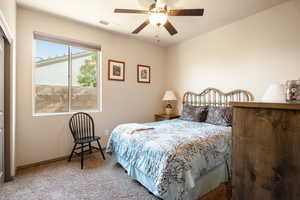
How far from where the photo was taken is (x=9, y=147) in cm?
216

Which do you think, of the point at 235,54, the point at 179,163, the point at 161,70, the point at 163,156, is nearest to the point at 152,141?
the point at 163,156

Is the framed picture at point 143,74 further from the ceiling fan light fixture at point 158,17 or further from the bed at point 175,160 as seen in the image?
the ceiling fan light fixture at point 158,17

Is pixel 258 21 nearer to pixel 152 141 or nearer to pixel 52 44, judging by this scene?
pixel 152 141

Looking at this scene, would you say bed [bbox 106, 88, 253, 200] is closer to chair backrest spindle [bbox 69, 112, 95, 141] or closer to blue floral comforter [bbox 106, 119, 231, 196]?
blue floral comforter [bbox 106, 119, 231, 196]

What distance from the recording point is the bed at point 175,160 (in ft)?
5.30

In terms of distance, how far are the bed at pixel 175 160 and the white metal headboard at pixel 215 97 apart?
1.02 metres

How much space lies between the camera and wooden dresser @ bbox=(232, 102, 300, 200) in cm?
67

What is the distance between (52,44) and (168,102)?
312 cm

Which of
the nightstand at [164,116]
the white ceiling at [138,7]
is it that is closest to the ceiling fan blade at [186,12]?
the white ceiling at [138,7]

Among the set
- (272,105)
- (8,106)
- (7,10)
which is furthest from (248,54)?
(8,106)

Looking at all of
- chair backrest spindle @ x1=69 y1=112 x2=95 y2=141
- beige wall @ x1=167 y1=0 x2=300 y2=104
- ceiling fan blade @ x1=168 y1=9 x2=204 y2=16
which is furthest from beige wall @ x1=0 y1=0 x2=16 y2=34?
beige wall @ x1=167 y1=0 x2=300 y2=104

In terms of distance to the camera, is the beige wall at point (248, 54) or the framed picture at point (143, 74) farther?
the framed picture at point (143, 74)

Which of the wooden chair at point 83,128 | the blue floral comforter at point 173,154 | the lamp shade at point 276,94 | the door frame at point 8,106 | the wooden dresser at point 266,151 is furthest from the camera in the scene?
the wooden chair at point 83,128

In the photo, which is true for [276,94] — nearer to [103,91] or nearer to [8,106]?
[103,91]
